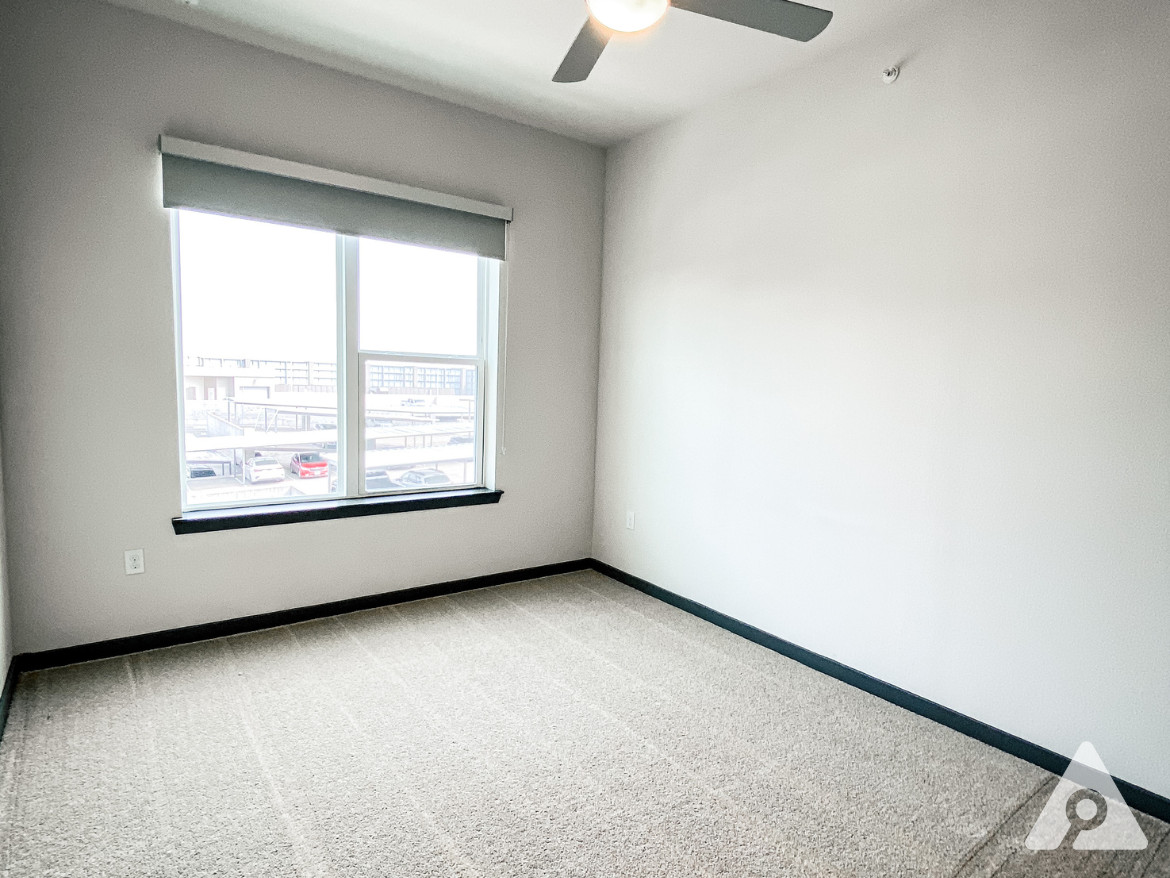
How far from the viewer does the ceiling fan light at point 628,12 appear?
58.7 inches

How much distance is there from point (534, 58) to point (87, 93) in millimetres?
1757

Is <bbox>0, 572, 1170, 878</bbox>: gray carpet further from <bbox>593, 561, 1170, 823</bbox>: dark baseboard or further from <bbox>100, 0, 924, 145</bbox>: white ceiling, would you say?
<bbox>100, 0, 924, 145</bbox>: white ceiling

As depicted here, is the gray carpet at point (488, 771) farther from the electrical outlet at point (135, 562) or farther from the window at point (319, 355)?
the window at point (319, 355)

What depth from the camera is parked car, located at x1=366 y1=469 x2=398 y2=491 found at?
3.38m

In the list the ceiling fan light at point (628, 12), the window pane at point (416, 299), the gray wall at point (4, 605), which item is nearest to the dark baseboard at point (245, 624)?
the gray wall at point (4, 605)

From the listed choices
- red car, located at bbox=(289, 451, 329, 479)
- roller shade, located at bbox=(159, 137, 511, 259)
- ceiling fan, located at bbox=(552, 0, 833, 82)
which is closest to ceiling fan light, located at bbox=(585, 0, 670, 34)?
ceiling fan, located at bbox=(552, 0, 833, 82)

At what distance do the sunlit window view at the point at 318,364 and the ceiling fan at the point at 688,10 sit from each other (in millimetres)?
1718

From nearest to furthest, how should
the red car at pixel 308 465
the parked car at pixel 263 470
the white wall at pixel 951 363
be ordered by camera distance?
the white wall at pixel 951 363 < the parked car at pixel 263 470 < the red car at pixel 308 465

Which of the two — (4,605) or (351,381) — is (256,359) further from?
(4,605)

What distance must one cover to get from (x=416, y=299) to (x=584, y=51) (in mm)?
1832

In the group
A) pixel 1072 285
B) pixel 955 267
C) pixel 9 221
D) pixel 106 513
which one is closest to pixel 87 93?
pixel 9 221

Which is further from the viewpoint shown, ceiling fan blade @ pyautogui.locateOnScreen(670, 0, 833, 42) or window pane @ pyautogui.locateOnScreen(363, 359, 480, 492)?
window pane @ pyautogui.locateOnScreen(363, 359, 480, 492)

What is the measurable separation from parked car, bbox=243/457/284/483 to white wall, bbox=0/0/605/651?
0.26m

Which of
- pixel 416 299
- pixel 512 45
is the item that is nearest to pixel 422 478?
pixel 416 299
